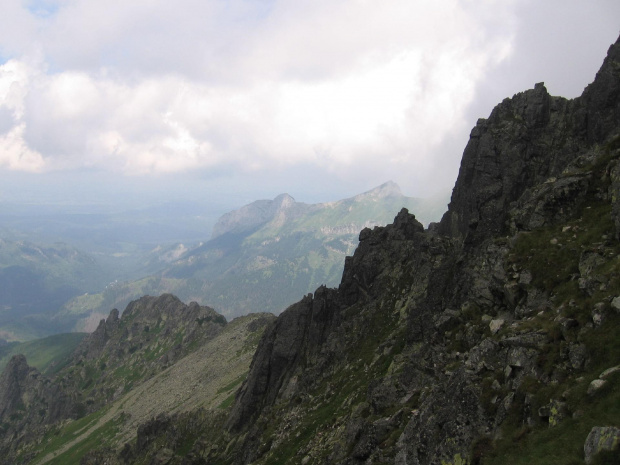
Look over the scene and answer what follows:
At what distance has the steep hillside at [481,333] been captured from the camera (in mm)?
22453

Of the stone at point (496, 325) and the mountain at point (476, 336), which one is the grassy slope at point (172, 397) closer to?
the mountain at point (476, 336)

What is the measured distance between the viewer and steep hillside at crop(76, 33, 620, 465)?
2245 cm

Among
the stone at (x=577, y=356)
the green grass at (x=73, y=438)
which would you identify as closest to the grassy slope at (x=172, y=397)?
the green grass at (x=73, y=438)

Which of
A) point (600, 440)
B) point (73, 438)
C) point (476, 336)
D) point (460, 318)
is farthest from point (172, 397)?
point (600, 440)

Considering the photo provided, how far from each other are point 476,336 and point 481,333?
0.48 metres

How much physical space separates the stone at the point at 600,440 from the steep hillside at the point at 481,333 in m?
0.06

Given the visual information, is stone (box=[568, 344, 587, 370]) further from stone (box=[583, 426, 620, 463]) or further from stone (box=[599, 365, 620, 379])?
stone (box=[583, 426, 620, 463])

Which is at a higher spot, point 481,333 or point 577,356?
point 577,356

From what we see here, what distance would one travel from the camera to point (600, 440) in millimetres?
16781

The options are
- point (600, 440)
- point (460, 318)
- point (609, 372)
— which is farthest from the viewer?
point (460, 318)

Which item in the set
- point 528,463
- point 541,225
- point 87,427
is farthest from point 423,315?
point 87,427

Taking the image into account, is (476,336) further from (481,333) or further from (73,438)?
(73,438)

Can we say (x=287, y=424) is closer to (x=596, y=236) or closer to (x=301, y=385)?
(x=301, y=385)

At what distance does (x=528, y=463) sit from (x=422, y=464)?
25.9 feet
